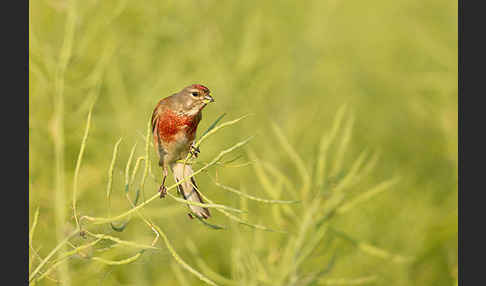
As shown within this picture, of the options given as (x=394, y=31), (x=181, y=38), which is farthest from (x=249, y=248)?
(x=394, y=31)

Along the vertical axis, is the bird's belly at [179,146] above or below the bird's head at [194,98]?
below

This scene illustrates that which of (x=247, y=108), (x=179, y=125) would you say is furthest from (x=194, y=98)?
(x=247, y=108)

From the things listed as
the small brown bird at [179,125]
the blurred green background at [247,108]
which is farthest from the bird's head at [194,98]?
the blurred green background at [247,108]

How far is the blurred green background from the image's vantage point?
4.02m

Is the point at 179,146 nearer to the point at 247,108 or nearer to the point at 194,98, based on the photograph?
the point at 194,98

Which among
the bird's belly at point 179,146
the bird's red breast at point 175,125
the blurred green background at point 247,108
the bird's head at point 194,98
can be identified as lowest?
the blurred green background at point 247,108

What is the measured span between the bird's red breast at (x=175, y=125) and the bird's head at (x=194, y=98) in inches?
1.3

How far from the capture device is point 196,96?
7.90 feet

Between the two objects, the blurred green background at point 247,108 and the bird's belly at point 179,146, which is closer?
the bird's belly at point 179,146

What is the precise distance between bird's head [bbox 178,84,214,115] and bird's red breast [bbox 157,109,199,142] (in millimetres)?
33

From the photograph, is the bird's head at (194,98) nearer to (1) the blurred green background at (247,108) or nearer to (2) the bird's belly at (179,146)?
(2) the bird's belly at (179,146)

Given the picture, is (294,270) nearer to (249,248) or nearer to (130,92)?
(249,248)

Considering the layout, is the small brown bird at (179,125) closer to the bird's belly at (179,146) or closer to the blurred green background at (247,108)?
the bird's belly at (179,146)

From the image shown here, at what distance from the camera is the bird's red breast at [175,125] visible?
2.41m
